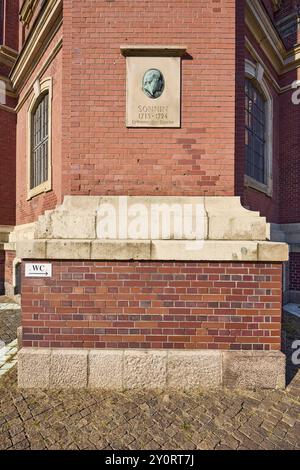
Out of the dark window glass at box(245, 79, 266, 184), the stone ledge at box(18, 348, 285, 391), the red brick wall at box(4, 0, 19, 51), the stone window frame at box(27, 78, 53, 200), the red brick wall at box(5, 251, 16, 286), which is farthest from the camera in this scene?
the red brick wall at box(4, 0, 19, 51)

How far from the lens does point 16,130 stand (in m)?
8.95

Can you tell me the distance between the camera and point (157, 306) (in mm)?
3479

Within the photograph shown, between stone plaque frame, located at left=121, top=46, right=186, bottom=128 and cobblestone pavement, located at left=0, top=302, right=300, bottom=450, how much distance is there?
3735 mm

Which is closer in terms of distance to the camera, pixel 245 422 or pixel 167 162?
pixel 245 422

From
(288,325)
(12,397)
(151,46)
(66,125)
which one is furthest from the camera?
(288,325)

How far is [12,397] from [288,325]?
18.5 ft

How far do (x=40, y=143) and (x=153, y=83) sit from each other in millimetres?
4951

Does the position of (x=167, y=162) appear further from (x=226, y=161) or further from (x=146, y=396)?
(x=146, y=396)

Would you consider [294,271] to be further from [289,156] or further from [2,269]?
[2,269]

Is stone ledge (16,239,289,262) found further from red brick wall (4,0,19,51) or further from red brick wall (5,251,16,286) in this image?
red brick wall (4,0,19,51)

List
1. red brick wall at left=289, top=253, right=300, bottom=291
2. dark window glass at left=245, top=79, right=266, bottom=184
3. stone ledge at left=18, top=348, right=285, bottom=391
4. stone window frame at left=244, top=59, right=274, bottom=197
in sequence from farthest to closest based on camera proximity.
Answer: red brick wall at left=289, top=253, right=300, bottom=291 < dark window glass at left=245, top=79, right=266, bottom=184 < stone window frame at left=244, top=59, right=274, bottom=197 < stone ledge at left=18, top=348, right=285, bottom=391

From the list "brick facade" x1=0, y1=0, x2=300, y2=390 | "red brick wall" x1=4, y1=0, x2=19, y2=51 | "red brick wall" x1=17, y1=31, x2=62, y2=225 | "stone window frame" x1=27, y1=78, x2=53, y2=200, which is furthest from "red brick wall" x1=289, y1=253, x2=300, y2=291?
"red brick wall" x1=4, y1=0, x2=19, y2=51

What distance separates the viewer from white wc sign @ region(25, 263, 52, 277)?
11.5ft
